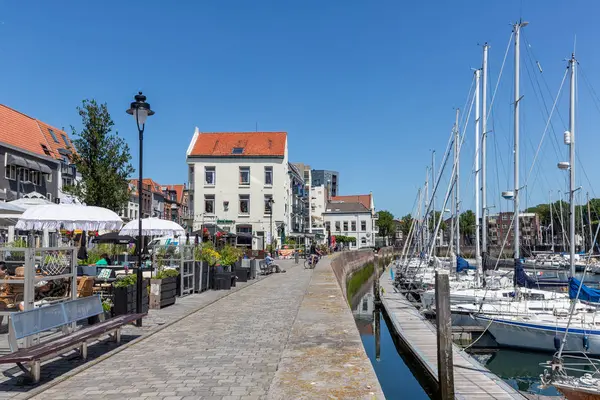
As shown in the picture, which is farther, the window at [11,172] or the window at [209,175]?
the window at [209,175]

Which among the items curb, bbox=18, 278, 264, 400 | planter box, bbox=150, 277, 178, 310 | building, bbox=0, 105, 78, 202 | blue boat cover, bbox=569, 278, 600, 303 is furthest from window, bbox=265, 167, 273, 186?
curb, bbox=18, 278, 264, 400

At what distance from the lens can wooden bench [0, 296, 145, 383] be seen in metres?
6.67

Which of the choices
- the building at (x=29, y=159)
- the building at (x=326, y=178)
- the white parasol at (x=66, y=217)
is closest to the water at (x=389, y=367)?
the white parasol at (x=66, y=217)

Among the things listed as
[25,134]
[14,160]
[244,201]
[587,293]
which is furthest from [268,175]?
[587,293]

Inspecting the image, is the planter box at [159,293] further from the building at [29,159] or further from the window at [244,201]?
the window at [244,201]

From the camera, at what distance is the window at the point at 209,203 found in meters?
57.9

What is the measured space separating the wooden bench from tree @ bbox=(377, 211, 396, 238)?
11419 centimetres

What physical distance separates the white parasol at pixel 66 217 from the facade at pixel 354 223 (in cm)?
8603

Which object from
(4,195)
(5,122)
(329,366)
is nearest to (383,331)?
(329,366)

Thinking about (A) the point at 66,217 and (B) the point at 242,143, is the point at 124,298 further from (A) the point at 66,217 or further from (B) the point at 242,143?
(B) the point at 242,143

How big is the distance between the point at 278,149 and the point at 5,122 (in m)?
29.5

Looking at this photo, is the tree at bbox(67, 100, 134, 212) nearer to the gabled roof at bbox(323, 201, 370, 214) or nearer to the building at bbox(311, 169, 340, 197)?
the gabled roof at bbox(323, 201, 370, 214)

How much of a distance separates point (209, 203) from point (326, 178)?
115999 mm

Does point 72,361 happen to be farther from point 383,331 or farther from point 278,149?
point 278,149
